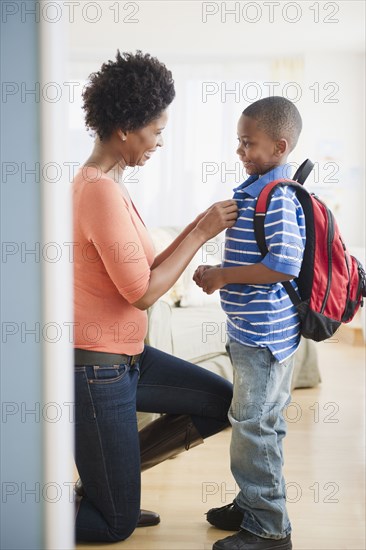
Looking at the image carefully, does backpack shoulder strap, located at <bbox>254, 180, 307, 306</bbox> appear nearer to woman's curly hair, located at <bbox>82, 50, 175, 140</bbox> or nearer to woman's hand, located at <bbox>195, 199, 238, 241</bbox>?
woman's hand, located at <bbox>195, 199, 238, 241</bbox>

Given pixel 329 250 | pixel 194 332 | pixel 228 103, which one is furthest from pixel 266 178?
pixel 228 103

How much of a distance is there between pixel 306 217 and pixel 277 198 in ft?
0.37

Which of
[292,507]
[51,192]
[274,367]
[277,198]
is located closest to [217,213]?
[277,198]

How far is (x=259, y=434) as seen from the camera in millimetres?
2131

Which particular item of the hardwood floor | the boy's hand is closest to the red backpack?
Answer: the boy's hand

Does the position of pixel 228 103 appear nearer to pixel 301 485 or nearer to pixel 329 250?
pixel 301 485

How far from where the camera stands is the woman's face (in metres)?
2.11

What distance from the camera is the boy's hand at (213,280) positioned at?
2.07 metres

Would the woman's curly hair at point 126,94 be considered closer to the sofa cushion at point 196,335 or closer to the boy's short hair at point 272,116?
the boy's short hair at point 272,116

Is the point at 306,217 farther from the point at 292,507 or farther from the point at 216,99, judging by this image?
the point at 216,99

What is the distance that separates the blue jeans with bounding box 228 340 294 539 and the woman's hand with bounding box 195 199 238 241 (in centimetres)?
32

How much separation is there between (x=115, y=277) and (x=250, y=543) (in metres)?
0.84

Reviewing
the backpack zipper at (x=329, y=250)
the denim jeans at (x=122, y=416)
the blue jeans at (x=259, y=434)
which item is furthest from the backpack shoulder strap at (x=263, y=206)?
the denim jeans at (x=122, y=416)

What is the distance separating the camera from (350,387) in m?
4.35
